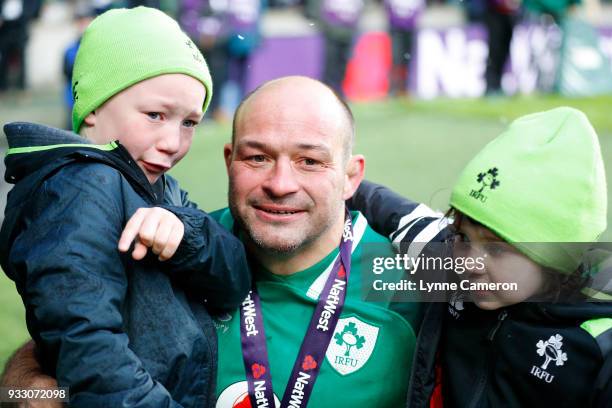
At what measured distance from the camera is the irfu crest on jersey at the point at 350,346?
2680mm

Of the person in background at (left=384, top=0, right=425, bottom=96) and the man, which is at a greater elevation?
the man

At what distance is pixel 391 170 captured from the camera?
8.93 metres

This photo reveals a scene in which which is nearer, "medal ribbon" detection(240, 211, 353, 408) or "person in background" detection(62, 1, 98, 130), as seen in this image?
"medal ribbon" detection(240, 211, 353, 408)

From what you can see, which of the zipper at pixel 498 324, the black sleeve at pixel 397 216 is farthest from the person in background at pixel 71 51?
the zipper at pixel 498 324

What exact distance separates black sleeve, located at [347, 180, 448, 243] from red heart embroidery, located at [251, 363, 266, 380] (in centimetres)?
67

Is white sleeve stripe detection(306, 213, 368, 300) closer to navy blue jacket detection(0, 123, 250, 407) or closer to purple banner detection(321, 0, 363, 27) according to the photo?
navy blue jacket detection(0, 123, 250, 407)

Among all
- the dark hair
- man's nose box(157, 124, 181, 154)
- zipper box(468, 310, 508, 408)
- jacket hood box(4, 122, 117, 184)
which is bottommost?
zipper box(468, 310, 508, 408)

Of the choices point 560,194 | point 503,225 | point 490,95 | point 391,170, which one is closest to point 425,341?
point 503,225

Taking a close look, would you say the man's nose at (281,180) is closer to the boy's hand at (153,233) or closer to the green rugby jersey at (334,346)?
the green rugby jersey at (334,346)

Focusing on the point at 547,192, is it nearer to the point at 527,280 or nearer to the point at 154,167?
the point at 527,280

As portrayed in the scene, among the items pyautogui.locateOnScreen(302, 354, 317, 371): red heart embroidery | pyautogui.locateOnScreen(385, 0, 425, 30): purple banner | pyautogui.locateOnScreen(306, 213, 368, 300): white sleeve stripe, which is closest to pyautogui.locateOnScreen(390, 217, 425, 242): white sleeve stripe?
pyautogui.locateOnScreen(306, 213, 368, 300): white sleeve stripe

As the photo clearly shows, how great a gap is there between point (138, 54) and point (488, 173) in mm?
1168

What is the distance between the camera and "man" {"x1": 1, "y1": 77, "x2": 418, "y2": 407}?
8.71ft

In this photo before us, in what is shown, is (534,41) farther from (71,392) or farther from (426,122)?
(71,392)
